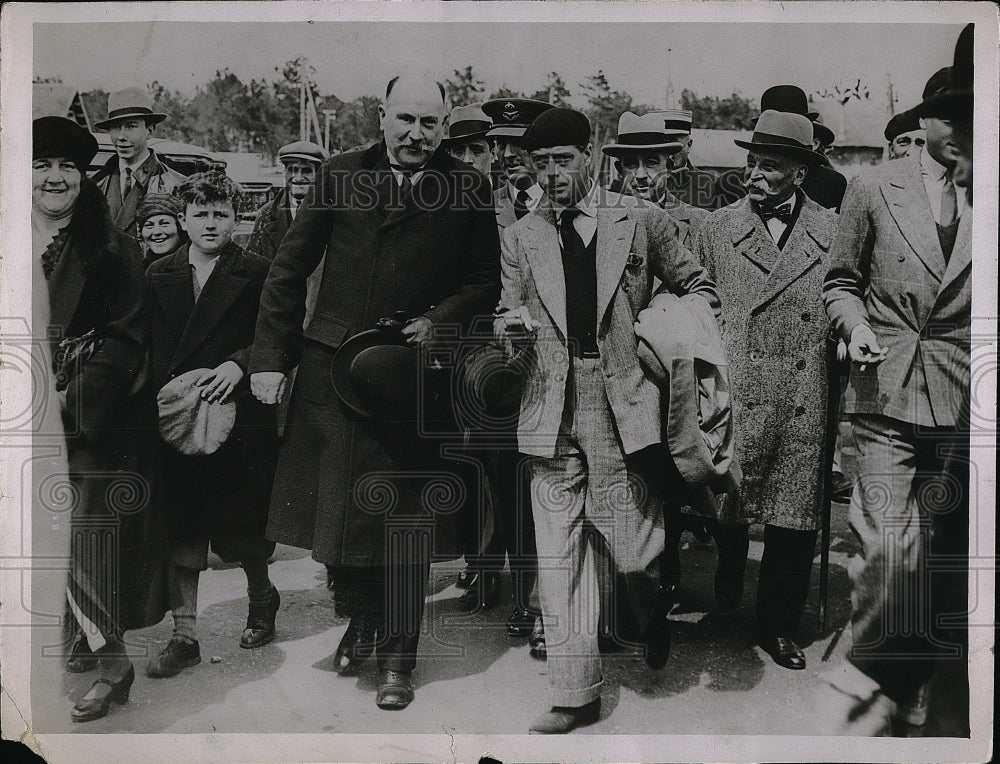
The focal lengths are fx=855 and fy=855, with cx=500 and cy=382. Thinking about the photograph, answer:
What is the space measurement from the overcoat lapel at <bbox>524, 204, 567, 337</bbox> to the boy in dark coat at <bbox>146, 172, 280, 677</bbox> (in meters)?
1.27

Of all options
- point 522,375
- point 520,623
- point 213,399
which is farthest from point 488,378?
point 213,399

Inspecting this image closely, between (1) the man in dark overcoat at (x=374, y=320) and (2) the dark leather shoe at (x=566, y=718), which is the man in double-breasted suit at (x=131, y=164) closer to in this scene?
(1) the man in dark overcoat at (x=374, y=320)

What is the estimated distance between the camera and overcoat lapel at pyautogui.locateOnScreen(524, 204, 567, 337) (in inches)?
153

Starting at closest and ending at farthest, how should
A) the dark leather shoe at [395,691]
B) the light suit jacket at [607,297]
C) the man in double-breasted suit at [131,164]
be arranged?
the light suit jacket at [607,297] < the dark leather shoe at [395,691] < the man in double-breasted suit at [131,164]

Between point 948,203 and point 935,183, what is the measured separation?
0.11 meters

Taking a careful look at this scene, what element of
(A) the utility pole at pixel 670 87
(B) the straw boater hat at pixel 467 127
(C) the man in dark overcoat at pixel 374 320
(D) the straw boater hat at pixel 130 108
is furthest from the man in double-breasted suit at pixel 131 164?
(A) the utility pole at pixel 670 87

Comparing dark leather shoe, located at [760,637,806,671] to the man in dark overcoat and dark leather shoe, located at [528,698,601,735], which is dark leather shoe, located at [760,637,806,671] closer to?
dark leather shoe, located at [528,698,601,735]

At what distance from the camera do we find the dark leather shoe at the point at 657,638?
402cm

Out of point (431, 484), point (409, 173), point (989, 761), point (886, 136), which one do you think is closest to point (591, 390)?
point (431, 484)

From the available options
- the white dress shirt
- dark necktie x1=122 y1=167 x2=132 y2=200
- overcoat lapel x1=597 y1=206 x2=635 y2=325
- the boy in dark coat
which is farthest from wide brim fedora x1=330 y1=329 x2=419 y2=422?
the white dress shirt

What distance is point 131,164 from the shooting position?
411 centimetres

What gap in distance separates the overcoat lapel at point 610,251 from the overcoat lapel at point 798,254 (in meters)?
0.68

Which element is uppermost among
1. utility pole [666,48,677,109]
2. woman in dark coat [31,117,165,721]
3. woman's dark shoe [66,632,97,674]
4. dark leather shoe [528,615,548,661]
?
utility pole [666,48,677,109]

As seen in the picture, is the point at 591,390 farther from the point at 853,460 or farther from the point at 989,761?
the point at 989,761
